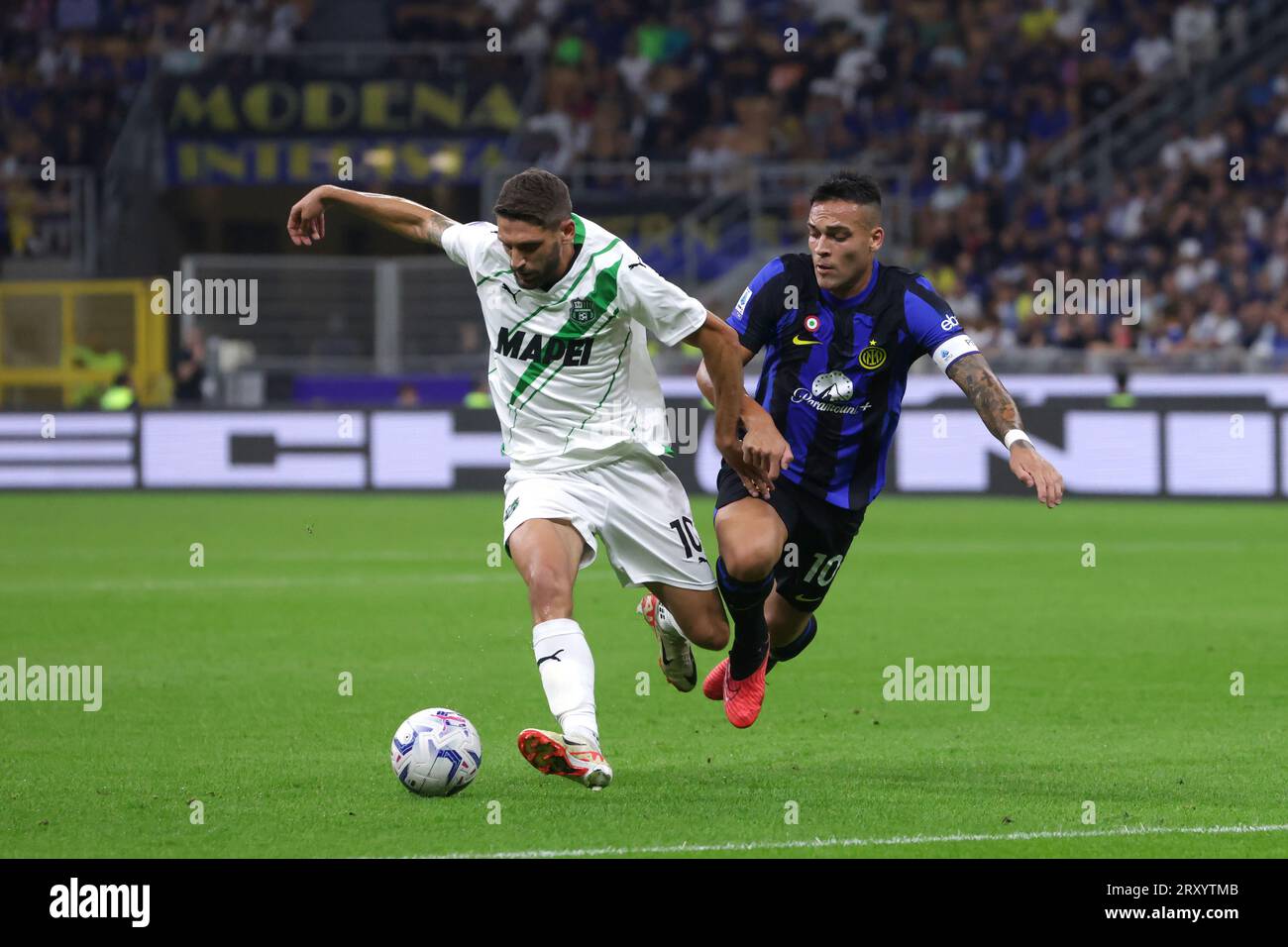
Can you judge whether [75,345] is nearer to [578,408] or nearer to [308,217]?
[308,217]

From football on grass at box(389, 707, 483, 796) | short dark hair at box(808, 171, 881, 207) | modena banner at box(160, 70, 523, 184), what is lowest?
football on grass at box(389, 707, 483, 796)

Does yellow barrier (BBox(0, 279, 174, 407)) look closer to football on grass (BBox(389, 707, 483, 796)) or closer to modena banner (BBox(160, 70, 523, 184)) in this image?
modena banner (BBox(160, 70, 523, 184))

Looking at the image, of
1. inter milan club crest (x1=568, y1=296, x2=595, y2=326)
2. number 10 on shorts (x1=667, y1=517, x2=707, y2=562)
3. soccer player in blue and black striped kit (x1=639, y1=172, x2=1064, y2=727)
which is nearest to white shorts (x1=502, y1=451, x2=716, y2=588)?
number 10 on shorts (x1=667, y1=517, x2=707, y2=562)

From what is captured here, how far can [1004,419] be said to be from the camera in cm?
680

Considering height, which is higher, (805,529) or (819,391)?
(819,391)

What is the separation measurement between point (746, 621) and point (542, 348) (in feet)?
4.61

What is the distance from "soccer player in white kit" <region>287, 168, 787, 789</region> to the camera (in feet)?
21.5

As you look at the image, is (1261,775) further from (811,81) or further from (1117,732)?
(811,81)

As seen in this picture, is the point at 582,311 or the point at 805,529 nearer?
the point at 582,311

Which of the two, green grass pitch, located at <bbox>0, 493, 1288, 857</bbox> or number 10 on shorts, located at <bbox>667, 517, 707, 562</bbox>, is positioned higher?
number 10 on shorts, located at <bbox>667, 517, 707, 562</bbox>

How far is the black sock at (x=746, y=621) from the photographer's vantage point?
749 centimetres

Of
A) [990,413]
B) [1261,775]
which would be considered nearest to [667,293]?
[990,413]

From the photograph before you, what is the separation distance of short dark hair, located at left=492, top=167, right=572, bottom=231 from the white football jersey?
0.20m

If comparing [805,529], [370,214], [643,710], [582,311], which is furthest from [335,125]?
[582,311]
